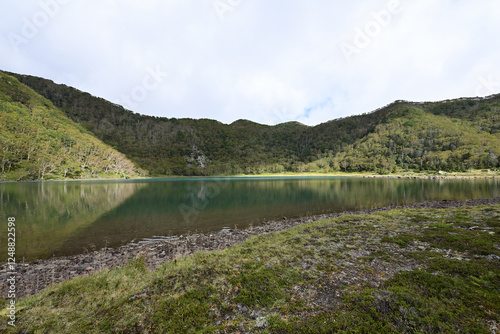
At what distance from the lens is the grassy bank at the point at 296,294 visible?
16.2 feet

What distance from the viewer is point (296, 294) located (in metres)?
6.54

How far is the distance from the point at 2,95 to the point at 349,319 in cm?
29807

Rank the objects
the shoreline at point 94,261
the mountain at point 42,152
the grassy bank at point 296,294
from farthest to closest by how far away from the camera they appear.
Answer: the mountain at point 42,152 → the shoreline at point 94,261 → the grassy bank at point 296,294

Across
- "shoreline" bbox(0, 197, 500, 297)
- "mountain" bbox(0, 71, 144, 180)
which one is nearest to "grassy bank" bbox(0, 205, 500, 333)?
"shoreline" bbox(0, 197, 500, 297)

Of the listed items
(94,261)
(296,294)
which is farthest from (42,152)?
(296,294)

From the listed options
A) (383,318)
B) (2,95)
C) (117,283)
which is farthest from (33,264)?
(2,95)

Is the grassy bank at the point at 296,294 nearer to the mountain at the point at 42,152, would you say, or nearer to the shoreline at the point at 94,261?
the shoreline at the point at 94,261

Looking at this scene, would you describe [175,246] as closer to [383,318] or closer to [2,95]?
[383,318]

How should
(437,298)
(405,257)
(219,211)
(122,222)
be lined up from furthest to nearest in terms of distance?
(219,211) < (122,222) < (405,257) < (437,298)

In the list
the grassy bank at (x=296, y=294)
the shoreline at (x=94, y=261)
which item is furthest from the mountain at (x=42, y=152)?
the grassy bank at (x=296, y=294)

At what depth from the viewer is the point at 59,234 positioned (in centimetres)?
2058

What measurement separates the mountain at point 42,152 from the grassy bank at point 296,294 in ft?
490

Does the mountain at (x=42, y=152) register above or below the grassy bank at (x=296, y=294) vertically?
above

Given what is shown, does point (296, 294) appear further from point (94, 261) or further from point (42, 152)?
point (42, 152)
